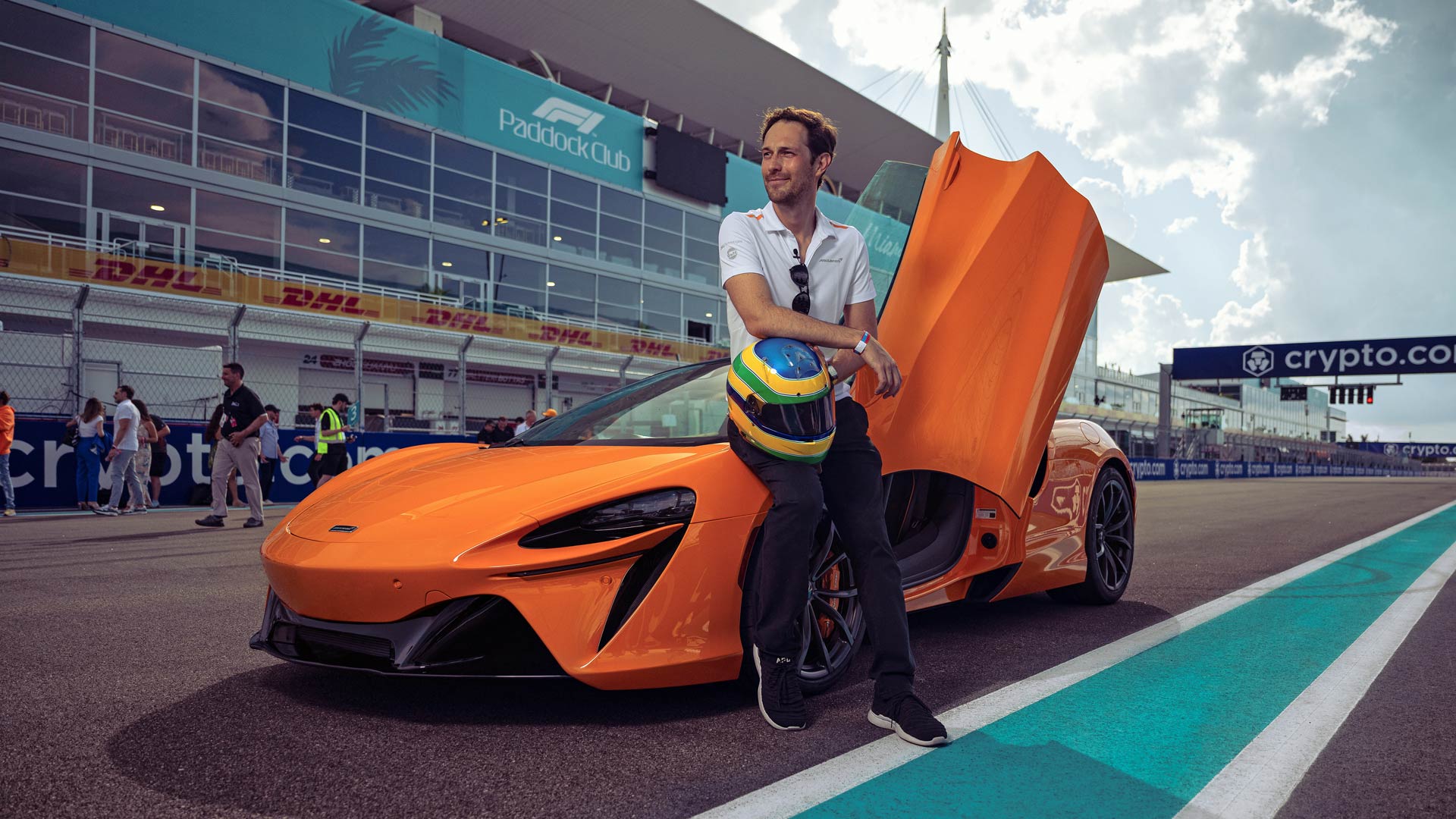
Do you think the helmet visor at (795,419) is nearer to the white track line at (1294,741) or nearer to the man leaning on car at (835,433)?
the man leaning on car at (835,433)

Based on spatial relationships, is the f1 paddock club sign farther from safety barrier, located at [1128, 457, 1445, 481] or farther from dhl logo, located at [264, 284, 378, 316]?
dhl logo, located at [264, 284, 378, 316]

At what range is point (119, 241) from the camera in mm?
21547

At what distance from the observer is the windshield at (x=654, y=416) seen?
9.66 feet

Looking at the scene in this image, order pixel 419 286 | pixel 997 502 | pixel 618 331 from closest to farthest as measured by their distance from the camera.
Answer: pixel 997 502
pixel 419 286
pixel 618 331

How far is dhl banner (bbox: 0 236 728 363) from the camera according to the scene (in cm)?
1988

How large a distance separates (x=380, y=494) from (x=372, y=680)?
0.57m

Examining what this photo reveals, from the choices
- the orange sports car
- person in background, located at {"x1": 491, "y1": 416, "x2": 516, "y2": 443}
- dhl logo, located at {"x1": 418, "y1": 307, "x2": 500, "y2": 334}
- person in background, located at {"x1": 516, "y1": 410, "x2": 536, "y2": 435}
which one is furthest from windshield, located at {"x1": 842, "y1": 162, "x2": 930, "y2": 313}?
dhl logo, located at {"x1": 418, "y1": 307, "x2": 500, "y2": 334}

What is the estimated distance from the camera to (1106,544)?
446 centimetres

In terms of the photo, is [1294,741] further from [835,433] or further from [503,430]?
[503,430]

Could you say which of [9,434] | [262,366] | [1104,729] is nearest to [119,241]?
[262,366]

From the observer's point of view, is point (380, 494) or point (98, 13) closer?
point (380, 494)

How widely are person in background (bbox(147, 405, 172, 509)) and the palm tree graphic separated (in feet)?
50.9

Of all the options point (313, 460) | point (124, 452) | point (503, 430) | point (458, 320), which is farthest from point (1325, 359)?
point (124, 452)

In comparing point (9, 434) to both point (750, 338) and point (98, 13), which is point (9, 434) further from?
point (98, 13)
